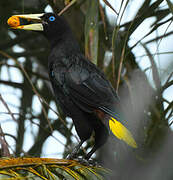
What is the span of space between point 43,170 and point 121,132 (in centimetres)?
55

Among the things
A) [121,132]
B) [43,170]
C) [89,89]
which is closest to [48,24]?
[89,89]

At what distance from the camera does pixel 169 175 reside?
1.38 metres

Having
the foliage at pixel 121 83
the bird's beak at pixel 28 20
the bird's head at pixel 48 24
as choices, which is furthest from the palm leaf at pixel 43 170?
the bird's head at pixel 48 24

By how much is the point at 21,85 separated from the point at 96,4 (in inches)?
40.8

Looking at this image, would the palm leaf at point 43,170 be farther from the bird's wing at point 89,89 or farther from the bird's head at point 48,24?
the bird's head at point 48,24

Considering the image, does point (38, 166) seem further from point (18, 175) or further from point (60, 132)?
point (60, 132)

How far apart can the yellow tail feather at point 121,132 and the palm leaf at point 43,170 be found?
0.86ft

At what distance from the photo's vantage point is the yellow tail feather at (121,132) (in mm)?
1797

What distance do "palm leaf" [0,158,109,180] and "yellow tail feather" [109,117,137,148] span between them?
261 millimetres

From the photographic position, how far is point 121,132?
6.04 feet

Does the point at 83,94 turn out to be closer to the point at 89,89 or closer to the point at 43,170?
the point at 89,89

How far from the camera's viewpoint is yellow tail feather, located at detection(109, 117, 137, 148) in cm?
180

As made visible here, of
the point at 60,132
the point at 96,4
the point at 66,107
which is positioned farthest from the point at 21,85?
the point at 96,4

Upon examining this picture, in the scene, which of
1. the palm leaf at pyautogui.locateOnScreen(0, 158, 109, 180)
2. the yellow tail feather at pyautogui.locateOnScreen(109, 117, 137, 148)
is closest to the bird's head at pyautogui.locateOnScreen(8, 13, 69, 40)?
the yellow tail feather at pyautogui.locateOnScreen(109, 117, 137, 148)
